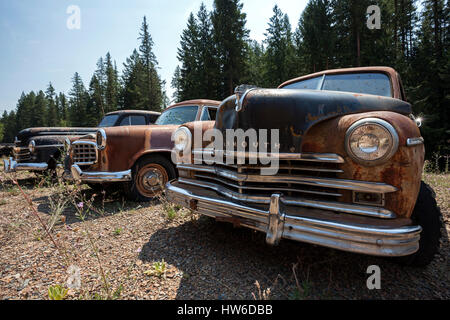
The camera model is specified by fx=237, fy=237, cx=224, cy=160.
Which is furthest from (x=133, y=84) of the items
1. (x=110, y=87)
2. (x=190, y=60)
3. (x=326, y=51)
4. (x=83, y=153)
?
(x=83, y=153)

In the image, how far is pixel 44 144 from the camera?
6.11m

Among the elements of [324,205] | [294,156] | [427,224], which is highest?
[294,156]

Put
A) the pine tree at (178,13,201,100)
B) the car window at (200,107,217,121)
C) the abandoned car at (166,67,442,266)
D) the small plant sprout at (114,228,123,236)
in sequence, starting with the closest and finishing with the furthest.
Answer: the abandoned car at (166,67,442,266) → the small plant sprout at (114,228,123,236) → the car window at (200,107,217,121) → the pine tree at (178,13,201,100)

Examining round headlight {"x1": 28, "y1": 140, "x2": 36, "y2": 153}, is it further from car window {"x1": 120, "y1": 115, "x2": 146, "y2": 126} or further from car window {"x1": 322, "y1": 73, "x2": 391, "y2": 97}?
car window {"x1": 322, "y1": 73, "x2": 391, "y2": 97}

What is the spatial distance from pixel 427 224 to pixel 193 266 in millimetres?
1938

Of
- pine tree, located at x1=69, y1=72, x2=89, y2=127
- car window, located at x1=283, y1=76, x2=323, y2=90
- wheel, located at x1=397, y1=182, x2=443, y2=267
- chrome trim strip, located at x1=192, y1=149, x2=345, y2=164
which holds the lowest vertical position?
wheel, located at x1=397, y1=182, x2=443, y2=267

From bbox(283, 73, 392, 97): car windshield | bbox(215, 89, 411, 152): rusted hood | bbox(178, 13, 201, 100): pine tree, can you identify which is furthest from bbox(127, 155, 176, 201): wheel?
bbox(178, 13, 201, 100): pine tree

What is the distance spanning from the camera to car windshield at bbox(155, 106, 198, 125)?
4602 mm

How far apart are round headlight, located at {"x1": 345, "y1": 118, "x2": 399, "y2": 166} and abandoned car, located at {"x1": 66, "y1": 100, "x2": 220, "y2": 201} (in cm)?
285

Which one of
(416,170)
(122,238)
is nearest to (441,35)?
(416,170)

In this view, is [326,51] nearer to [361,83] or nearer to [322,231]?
[361,83]

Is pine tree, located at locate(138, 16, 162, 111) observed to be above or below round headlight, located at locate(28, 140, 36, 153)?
above

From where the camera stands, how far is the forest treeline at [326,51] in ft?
56.3

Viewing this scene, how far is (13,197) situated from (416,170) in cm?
660
